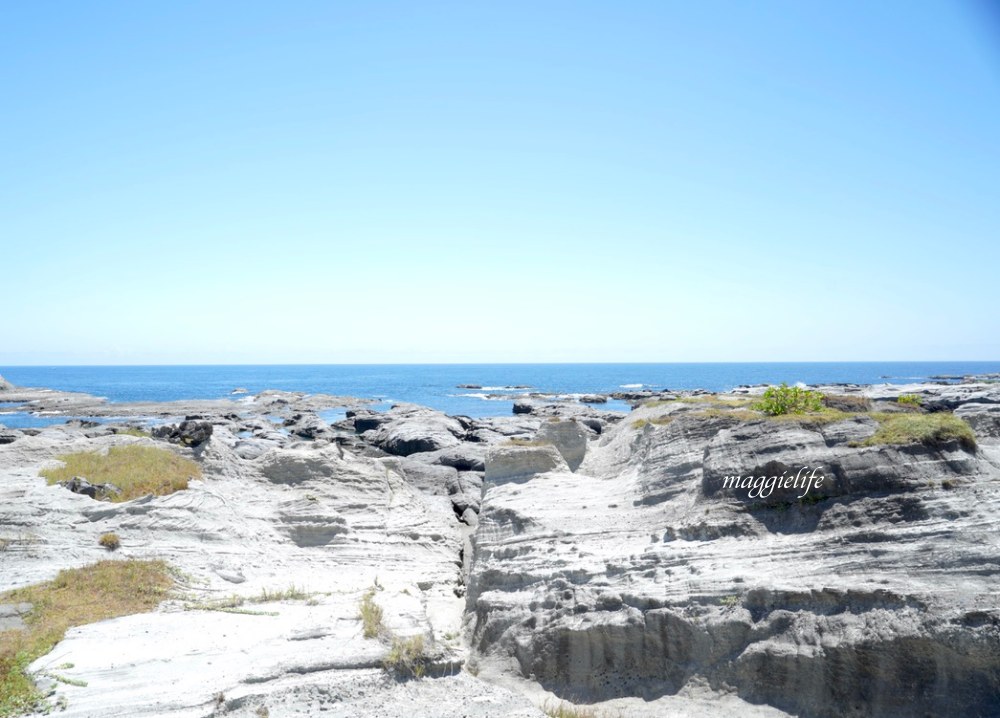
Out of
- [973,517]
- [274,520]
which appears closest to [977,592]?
[973,517]

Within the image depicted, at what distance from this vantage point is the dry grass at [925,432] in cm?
1311

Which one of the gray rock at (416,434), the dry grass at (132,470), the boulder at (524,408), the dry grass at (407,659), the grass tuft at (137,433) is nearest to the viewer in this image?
the dry grass at (407,659)

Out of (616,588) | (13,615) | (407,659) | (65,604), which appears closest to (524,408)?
(616,588)

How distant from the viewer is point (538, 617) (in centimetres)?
1390

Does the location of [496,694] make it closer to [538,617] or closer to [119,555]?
[538,617]

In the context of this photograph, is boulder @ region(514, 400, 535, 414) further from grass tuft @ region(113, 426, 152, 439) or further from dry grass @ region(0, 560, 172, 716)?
dry grass @ region(0, 560, 172, 716)

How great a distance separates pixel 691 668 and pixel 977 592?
183 inches

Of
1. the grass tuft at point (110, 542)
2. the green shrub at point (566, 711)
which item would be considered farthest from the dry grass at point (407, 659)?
the grass tuft at point (110, 542)

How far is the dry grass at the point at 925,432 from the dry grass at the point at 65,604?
1581 centimetres

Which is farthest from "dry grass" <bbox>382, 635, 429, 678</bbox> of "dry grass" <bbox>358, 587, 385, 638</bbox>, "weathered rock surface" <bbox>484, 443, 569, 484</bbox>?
"weathered rock surface" <bbox>484, 443, 569, 484</bbox>

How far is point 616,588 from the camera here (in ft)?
44.0

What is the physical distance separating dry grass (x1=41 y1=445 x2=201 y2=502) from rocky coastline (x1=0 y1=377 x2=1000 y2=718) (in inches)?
40.8

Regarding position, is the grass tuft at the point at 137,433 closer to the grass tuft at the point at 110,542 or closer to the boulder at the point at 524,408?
the grass tuft at the point at 110,542

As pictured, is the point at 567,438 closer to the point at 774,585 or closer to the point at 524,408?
the point at 774,585
